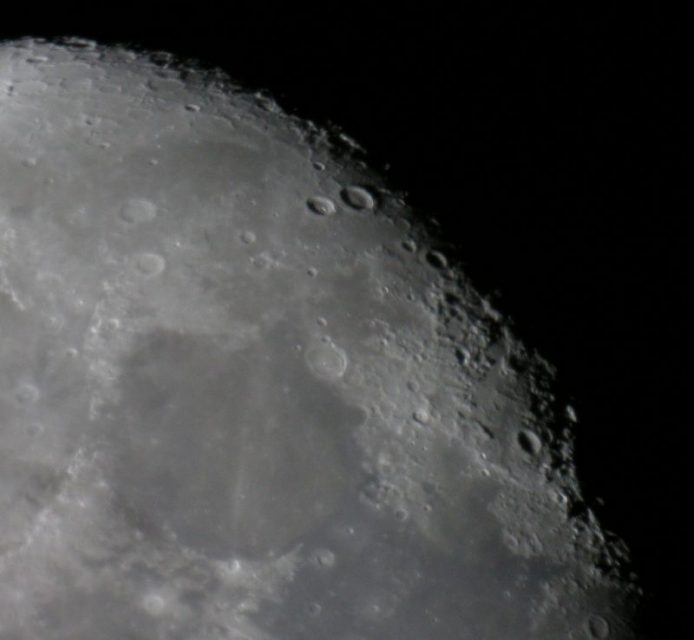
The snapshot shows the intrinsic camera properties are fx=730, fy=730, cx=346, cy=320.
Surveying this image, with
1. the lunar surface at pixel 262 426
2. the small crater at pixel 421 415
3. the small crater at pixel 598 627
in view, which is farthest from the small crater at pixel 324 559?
the small crater at pixel 598 627

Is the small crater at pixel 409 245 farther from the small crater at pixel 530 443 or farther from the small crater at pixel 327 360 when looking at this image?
the small crater at pixel 530 443

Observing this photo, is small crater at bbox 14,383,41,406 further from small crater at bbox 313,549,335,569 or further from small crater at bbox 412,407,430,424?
small crater at bbox 412,407,430,424

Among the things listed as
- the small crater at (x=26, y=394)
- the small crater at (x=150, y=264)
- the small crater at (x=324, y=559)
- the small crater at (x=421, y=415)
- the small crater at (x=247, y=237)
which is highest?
the small crater at (x=247, y=237)

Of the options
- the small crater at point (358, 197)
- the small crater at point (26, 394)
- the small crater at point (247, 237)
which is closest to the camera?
the small crater at point (26, 394)

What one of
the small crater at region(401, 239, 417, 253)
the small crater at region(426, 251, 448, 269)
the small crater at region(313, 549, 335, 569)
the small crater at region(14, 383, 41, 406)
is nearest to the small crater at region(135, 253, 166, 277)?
the small crater at region(14, 383, 41, 406)

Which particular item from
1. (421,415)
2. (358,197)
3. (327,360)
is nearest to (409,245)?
(358,197)

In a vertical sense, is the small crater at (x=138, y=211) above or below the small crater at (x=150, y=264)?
above

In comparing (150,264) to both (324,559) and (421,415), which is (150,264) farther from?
(324,559)
